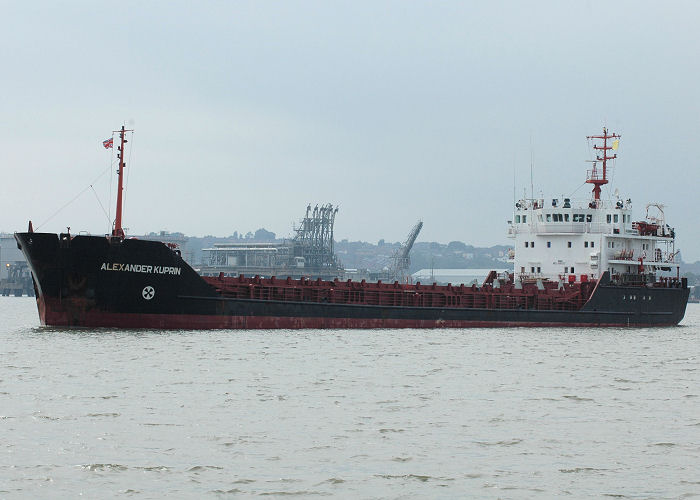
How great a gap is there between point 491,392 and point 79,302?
16.6 metres

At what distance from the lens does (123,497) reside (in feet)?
36.0

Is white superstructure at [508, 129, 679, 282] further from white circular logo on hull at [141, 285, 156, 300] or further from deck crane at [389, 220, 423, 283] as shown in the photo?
deck crane at [389, 220, 423, 283]

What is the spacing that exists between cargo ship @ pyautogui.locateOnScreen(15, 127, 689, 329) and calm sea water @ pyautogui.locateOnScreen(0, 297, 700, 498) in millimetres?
3670

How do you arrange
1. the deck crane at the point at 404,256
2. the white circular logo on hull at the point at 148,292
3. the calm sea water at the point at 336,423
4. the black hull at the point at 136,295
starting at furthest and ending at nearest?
the deck crane at the point at 404,256, the white circular logo on hull at the point at 148,292, the black hull at the point at 136,295, the calm sea water at the point at 336,423

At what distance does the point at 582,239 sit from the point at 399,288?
11468 millimetres

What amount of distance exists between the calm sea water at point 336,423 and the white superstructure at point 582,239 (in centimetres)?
1877

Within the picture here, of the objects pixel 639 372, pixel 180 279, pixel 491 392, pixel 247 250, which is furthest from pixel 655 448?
pixel 247 250

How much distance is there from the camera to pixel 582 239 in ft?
153

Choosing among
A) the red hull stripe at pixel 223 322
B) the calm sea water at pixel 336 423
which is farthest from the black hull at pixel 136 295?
the calm sea water at pixel 336 423

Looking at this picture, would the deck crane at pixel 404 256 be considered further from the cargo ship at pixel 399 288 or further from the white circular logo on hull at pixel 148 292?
the white circular logo on hull at pixel 148 292

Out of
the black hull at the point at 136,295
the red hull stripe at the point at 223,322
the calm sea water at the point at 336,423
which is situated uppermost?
the black hull at the point at 136,295

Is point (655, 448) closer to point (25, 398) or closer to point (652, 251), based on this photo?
point (25, 398)

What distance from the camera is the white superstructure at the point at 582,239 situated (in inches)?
1827

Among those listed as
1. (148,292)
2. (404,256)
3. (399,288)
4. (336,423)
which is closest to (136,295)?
(148,292)
